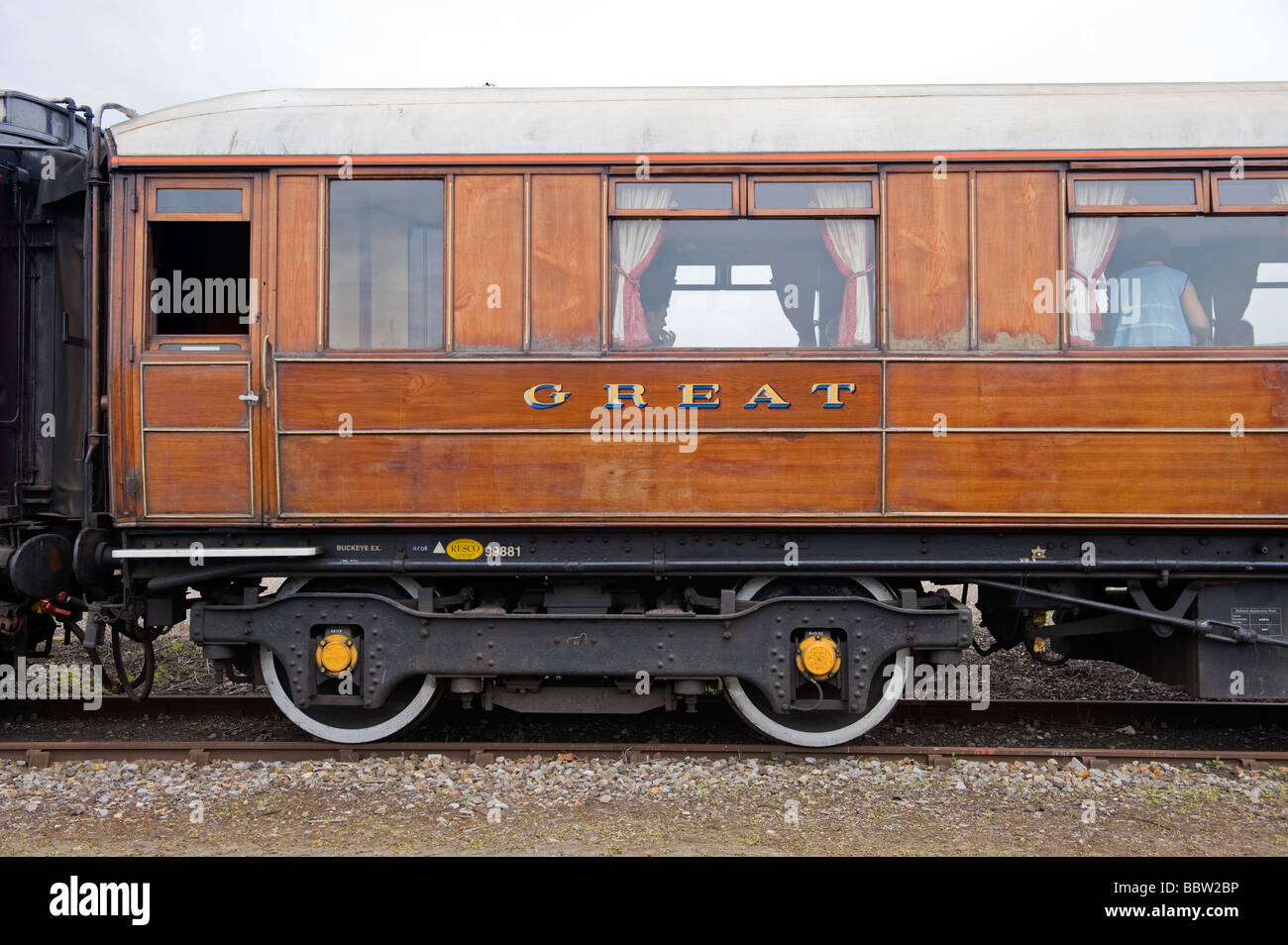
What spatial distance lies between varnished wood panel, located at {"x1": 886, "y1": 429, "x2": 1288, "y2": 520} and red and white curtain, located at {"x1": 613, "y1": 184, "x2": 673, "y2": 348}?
162 centimetres

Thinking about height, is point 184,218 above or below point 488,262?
above

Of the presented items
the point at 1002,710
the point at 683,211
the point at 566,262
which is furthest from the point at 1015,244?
the point at 1002,710

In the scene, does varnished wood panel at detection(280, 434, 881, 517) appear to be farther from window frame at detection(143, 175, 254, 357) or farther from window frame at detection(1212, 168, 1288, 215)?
window frame at detection(1212, 168, 1288, 215)

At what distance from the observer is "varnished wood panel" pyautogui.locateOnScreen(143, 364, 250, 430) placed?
4855 mm

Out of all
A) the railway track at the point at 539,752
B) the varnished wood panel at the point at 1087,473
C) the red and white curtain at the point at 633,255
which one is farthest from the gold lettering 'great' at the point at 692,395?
the railway track at the point at 539,752

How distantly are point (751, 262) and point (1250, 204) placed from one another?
2862 millimetres

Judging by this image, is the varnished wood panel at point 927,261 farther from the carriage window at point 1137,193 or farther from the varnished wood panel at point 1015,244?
the carriage window at point 1137,193

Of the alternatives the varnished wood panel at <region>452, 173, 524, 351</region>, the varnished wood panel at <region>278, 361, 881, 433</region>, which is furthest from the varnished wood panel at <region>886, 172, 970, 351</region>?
the varnished wood panel at <region>452, 173, 524, 351</region>

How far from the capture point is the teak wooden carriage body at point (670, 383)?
4738mm

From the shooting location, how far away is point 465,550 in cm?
500

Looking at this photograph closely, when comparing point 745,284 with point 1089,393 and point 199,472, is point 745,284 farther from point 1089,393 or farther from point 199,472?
point 199,472

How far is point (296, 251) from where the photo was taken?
489 centimetres

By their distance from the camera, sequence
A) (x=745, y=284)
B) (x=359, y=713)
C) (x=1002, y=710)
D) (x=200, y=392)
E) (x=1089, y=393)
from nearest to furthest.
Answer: (x=1089, y=393), (x=200, y=392), (x=745, y=284), (x=359, y=713), (x=1002, y=710)
